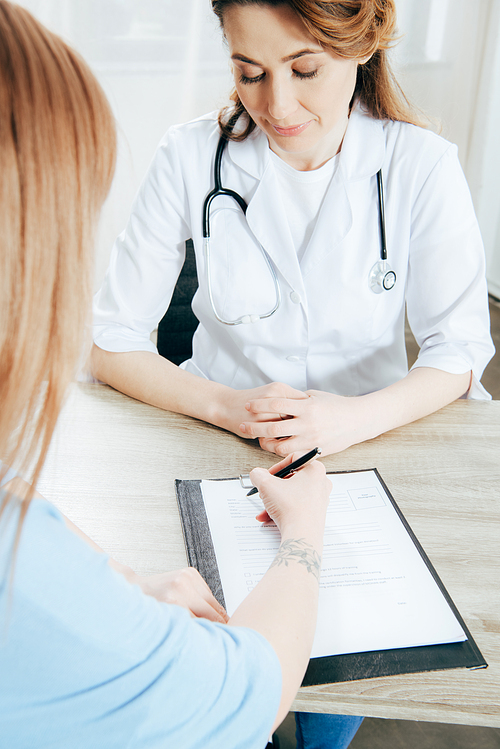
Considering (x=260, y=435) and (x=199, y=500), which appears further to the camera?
(x=260, y=435)

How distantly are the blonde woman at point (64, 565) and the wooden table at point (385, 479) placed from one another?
0.47 ft

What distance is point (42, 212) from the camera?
0.42 metres

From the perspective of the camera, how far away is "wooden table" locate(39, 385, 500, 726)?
0.55m

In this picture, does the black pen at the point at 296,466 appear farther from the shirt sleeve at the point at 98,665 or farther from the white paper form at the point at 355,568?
the shirt sleeve at the point at 98,665

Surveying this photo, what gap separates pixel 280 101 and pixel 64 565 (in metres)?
0.80

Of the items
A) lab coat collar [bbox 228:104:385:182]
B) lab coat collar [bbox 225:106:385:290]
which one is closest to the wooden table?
lab coat collar [bbox 225:106:385:290]

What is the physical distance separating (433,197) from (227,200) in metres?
0.38

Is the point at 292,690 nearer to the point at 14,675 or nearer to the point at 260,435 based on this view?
the point at 14,675

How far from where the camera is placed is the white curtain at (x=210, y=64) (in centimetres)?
250

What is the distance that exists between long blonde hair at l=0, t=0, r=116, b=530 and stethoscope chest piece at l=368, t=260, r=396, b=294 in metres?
0.72

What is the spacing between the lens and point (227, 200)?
1.14 meters

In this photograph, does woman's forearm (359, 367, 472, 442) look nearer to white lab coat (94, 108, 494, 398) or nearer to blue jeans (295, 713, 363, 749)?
white lab coat (94, 108, 494, 398)

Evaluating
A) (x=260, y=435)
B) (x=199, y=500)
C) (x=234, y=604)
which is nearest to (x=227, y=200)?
(x=260, y=435)

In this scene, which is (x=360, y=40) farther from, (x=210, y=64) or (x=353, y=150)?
(x=210, y=64)
